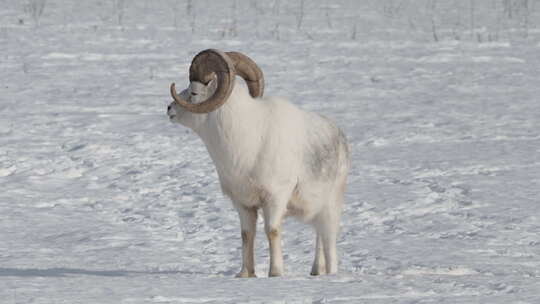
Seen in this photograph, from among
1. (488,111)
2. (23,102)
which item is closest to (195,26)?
(23,102)

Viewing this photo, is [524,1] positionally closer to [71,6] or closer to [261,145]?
[71,6]

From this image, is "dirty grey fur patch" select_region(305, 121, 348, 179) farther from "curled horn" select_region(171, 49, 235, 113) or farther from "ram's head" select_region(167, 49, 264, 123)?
"curled horn" select_region(171, 49, 235, 113)

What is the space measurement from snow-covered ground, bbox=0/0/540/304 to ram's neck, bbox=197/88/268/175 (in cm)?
75

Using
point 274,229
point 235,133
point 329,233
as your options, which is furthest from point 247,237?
point 235,133

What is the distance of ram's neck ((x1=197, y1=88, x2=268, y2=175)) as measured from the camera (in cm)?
707

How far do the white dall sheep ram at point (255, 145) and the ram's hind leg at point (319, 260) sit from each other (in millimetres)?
247

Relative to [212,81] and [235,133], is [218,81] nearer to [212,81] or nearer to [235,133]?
[212,81]

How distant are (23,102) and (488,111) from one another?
613cm

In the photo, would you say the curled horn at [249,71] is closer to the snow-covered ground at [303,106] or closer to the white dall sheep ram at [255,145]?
the white dall sheep ram at [255,145]

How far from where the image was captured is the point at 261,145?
7105 mm

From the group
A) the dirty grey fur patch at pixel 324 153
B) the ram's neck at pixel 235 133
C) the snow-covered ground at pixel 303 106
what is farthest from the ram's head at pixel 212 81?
the snow-covered ground at pixel 303 106

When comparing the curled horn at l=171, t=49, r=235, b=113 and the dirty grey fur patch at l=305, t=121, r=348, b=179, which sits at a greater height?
the curled horn at l=171, t=49, r=235, b=113

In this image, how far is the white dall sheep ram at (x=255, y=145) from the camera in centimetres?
706

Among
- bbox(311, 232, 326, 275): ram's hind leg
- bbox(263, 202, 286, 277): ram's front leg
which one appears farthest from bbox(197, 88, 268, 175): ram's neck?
bbox(311, 232, 326, 275): ram's hind leg
